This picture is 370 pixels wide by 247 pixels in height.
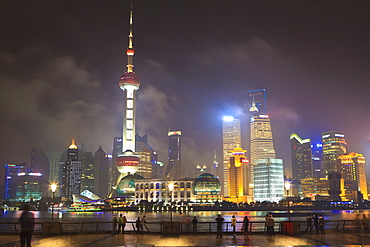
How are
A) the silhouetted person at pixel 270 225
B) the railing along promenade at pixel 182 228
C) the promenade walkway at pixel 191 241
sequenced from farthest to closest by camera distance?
1. the railing along promenade at pixel 182 228
2. the silhouetted person at pixel 270 225
3. the promenade walkway at pixel 191 241

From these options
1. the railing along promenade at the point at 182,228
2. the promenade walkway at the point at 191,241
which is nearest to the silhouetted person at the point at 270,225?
the promenade walkway at the point at 191,241

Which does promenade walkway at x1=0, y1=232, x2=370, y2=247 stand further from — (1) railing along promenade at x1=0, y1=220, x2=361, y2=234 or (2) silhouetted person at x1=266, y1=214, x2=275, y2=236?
(1) railing along promenade at x1=0, y1=220, x2=361, y2=234

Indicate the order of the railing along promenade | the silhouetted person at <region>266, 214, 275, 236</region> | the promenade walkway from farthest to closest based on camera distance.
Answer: the railing along promenade, the silhouetted person at <region>266, 214, 275, 236</region>, the promenade walkway

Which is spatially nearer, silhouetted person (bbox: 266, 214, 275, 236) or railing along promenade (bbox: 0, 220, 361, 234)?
silhouetted person (bbox: 266, 214, 275, 236)

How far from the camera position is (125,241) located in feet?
108

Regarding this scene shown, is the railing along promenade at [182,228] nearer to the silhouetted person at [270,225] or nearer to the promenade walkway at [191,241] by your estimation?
the promenade walkway at [191,241]

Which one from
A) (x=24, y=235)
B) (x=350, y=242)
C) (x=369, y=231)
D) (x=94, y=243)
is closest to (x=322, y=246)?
(x=350, y=242)

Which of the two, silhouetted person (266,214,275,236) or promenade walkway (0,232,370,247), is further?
silhouetted person (266,214,275,236)

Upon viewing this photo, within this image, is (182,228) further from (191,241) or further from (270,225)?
(191,241)

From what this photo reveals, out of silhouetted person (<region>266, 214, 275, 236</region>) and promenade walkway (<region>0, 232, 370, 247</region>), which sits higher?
silhouetted person (<region>266, 214, 275, 236</region>)

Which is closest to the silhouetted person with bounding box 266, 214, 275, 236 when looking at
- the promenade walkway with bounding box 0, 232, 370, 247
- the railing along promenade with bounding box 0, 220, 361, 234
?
the promenade walkway with bounding box 0, 232, 370, 247

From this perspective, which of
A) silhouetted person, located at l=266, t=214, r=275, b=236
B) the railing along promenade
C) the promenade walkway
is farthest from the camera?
the railing along promenade

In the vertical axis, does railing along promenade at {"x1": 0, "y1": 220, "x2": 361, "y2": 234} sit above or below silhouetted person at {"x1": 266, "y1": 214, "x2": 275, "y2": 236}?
below

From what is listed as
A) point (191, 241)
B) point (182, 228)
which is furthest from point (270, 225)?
point (182, 228)
